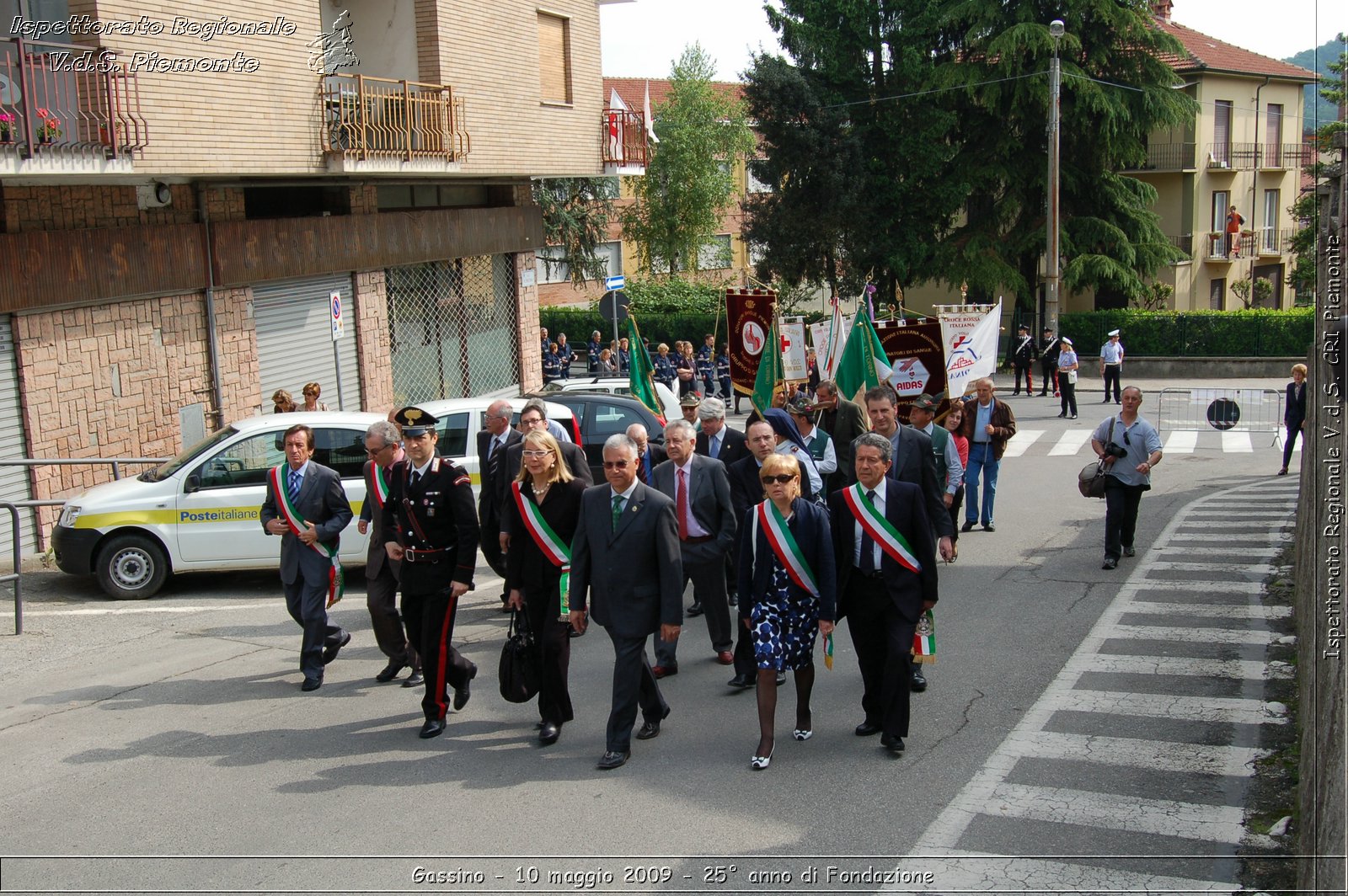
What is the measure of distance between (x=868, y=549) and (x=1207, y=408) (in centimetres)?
1935

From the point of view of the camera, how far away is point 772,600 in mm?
6961

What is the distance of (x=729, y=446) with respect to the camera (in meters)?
10.0

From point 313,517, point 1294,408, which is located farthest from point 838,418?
point 1294,408

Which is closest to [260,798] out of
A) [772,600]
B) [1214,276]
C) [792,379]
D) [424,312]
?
[772,600]

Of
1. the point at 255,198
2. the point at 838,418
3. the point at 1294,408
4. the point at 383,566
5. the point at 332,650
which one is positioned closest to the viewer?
the point at 383,566

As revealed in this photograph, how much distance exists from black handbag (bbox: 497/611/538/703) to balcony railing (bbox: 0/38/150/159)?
27.9ft

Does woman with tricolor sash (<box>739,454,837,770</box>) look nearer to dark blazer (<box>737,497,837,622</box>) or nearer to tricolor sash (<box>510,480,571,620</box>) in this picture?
dark blazer (<box>737,497,837,622</box>)

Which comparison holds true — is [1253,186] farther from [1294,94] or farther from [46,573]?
[46,573]

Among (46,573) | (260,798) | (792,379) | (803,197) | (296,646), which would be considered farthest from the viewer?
(803,197)

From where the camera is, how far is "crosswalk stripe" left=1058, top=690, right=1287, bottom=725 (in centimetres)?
760

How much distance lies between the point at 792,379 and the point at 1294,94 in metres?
37.9

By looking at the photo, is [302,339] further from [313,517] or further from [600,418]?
[313,517]

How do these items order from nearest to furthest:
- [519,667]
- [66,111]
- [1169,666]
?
[519,667] < [1169,666] < [66,111]

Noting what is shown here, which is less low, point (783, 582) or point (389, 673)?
point (783, 582)
